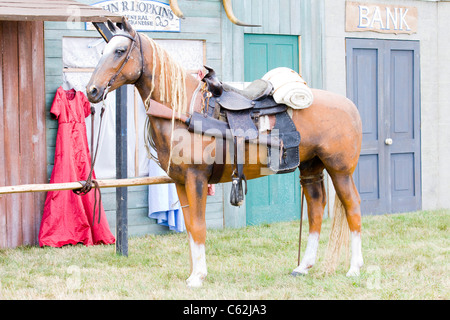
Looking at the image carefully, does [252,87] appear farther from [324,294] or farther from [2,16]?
[2,16]

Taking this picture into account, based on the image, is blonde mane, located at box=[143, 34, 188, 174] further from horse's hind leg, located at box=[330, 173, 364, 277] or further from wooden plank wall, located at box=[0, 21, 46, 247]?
wooden plank wall, located at box=[0, 21, 46, 247]

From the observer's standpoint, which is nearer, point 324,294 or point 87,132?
point 324,294

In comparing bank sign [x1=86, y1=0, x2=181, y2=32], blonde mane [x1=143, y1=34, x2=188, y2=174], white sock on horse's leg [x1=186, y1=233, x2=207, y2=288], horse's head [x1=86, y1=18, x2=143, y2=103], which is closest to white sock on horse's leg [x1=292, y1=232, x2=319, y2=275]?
white sock on horse's leg [x1=186, y1=233, x2=207, y2=288]

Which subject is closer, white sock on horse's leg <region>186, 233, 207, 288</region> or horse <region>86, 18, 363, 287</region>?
horse <region>86, 18, 363, 287</region>

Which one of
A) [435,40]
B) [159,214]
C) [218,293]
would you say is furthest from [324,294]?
[435,40]

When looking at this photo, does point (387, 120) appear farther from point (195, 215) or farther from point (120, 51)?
point (120, 51)

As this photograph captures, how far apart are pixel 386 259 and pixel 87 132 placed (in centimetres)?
356

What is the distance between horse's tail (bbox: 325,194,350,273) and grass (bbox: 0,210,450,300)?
92 millimetres

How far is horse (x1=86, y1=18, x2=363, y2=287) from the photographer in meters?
4.69

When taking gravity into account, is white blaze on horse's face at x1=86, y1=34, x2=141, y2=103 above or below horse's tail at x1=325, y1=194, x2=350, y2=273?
above

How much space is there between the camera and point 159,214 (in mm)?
7812

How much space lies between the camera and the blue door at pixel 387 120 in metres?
9.27

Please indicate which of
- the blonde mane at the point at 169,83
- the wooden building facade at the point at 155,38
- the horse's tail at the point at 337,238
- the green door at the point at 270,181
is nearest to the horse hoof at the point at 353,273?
the horse's tail at the point at 337,238

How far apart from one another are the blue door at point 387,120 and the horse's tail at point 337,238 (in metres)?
3.76
